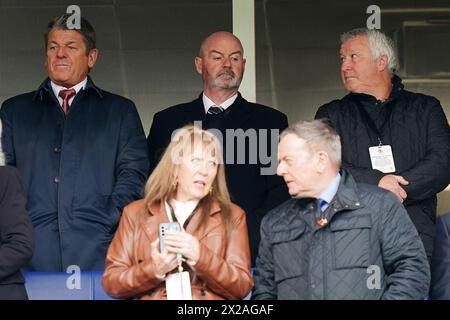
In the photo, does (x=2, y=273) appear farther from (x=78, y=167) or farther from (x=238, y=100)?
(x=238, y=100)

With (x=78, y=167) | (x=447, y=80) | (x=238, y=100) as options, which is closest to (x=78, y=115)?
(x=78, y=167)

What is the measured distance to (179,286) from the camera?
584 cm

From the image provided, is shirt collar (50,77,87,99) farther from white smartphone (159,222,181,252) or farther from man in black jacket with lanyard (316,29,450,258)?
white smartphone (159,222,181,252)

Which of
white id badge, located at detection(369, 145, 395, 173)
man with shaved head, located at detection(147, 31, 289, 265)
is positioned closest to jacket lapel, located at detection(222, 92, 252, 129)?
man with shaved head, located at detection(147, 31, 289, 265)

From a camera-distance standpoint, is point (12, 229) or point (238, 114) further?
point (238, 114)

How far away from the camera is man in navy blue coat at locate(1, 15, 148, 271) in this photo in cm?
682

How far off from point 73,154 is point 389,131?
1567 mm

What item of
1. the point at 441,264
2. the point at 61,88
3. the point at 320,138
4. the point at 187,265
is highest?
the point at 61,88

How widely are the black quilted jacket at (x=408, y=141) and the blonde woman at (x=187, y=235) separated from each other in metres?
0.92

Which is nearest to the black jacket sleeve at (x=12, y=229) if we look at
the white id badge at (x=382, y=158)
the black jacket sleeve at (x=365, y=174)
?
the black jacket sleeve at (x=365, y=174)

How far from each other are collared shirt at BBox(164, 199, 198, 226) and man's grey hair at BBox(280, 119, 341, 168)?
54 cm

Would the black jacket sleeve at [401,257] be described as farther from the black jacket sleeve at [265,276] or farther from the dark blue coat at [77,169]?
the dark blue coat at [77,169]

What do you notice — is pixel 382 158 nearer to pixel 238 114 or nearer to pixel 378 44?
pixel 378 44

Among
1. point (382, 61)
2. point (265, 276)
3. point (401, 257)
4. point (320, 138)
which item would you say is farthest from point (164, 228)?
point (382, 61)
